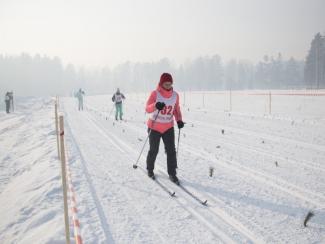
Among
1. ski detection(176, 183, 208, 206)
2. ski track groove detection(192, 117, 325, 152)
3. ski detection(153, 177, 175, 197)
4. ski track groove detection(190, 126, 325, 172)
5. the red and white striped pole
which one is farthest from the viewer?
ski track groove detection(192, 117, 325, 152)

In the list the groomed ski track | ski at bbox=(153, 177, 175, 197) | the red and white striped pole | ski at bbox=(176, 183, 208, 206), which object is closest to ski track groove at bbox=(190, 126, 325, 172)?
the groomed ski track

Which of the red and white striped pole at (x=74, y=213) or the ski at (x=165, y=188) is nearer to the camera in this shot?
the red and white striped pole at (x=74, y=213)

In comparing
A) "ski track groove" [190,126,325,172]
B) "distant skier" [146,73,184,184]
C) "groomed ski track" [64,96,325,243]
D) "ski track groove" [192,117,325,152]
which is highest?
"distant skier" [146,73,184,184]

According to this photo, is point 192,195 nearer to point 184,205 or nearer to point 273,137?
point 184,205

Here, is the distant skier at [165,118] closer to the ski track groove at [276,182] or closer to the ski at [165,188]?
the ski at [165,188]

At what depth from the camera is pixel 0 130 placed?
20203mm

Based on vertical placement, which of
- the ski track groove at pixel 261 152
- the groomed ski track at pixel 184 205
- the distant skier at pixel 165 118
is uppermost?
the distant skier at pixel 165 118

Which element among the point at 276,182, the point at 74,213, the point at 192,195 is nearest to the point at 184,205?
the point at 192,195

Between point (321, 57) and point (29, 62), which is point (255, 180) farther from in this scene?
point (29, 62)

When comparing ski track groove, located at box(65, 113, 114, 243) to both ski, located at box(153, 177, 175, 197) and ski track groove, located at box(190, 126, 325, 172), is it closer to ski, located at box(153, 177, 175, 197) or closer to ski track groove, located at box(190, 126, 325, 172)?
ski, located at box(153, 177, 175, 197)

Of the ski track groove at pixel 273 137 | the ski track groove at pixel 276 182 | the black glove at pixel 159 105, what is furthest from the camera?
the ski track groove at pixel 273 137

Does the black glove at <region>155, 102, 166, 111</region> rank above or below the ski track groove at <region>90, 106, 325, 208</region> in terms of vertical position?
above

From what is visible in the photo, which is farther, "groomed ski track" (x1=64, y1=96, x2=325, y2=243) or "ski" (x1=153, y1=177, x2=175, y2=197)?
"ski" (x1=153, y1=177, x2=175, y2=197)

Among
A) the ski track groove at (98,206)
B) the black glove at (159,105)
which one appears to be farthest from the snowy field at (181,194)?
the black glove at (159,105)
